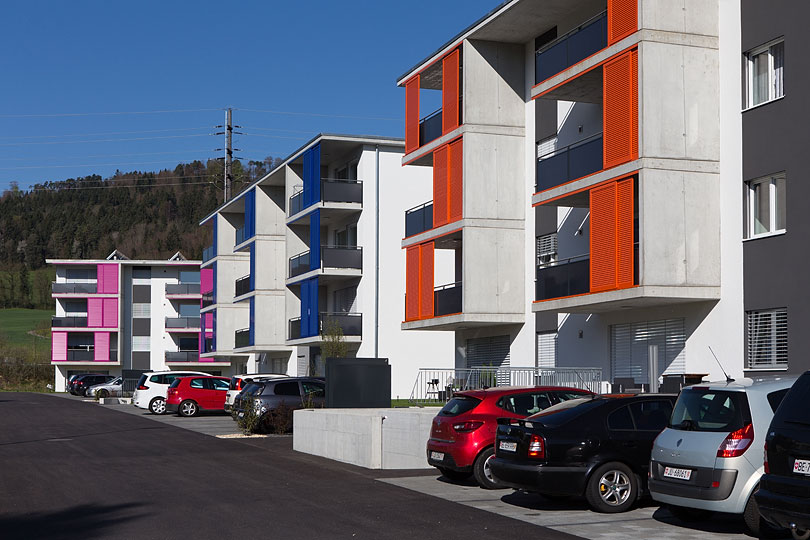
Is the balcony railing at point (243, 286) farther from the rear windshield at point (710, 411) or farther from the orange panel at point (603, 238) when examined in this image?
the rear windshield at point (710, 411)

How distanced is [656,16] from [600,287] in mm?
6222

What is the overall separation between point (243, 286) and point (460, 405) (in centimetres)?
4719

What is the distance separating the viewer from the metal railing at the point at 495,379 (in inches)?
1057

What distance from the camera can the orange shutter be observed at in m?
23.4

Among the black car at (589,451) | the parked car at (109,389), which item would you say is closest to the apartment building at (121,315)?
the parked car at (109,389)

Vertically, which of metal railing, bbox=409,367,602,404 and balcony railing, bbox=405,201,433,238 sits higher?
balcony railing, bbox=405,201,433,238

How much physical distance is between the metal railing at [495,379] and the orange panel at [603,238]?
2.80m

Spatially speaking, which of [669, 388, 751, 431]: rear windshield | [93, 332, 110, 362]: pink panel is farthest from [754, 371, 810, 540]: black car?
[93, 332, 110, 362]: pink panel

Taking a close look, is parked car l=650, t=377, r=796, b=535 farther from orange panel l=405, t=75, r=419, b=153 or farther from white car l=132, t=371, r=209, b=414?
white car l=132, t=371, r=209, b=414

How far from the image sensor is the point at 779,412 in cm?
945

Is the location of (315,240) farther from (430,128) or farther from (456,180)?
(456,180)

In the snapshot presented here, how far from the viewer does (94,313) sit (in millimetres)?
91875

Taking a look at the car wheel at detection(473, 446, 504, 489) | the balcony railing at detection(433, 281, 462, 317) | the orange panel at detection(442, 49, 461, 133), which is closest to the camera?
the car wheel at detection(473, 446, 504, 489)

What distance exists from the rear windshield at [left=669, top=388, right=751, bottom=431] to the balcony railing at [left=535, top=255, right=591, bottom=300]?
13594 mm
